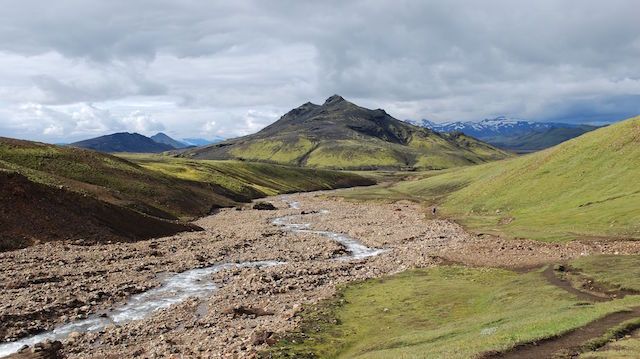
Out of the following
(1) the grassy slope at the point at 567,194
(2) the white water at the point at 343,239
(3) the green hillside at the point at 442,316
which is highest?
(1) the grassy slope at the point at 567,194

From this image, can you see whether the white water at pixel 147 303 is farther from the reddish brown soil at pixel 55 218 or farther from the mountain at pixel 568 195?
the mountain at pixel 568 195

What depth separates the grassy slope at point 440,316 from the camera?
89.4ft

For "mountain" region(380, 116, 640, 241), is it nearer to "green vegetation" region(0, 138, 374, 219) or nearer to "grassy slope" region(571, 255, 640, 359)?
"grassy slope" region(571, 255, 640, 359)

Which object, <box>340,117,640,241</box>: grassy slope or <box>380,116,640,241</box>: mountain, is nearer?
<box>380,116,640,241</box>: mountain

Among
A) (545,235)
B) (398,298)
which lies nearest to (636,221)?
(545,235)

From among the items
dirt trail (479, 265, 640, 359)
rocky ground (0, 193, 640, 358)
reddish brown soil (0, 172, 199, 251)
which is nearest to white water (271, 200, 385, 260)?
rocky ground (0, 193, 640, 358)

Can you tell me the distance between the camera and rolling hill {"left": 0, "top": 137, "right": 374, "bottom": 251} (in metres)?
70.9

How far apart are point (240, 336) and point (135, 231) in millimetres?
56058

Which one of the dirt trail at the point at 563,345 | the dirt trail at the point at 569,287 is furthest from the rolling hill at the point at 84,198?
the dirt trail at the point at 563,345

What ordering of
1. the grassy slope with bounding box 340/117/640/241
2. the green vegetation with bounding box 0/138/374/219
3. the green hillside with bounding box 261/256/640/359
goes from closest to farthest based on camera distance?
the green hillside with bounding box 261/256/640/359, the grassy slope with bounding box 340/117/640/241, the green vegetation with bounding box 0/138/374/219

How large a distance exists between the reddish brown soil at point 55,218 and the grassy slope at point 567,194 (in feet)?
205

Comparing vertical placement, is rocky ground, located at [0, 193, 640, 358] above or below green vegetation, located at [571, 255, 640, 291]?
below

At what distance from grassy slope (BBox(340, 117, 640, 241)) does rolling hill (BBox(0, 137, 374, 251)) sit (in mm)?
63070

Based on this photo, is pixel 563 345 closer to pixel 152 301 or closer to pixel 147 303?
pixel 147 303
